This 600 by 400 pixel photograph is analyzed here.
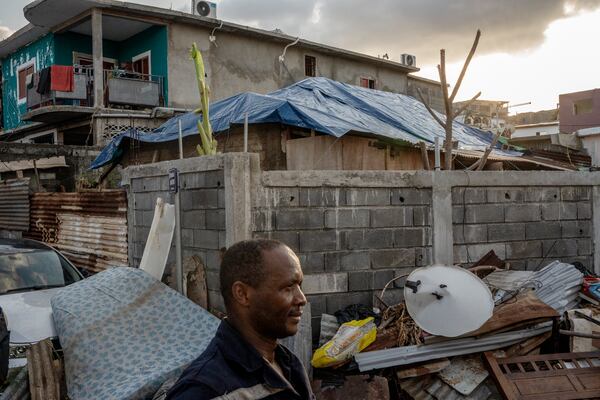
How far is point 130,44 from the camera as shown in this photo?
1809cm

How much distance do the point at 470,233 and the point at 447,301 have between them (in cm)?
154

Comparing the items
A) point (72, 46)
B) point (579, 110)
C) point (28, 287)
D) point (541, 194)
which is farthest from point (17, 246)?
point (579, 110)

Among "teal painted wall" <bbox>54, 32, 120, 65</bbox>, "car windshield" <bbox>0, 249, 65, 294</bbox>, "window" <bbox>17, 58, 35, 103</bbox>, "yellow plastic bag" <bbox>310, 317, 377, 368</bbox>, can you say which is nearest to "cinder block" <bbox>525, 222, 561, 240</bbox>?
"yellow plastic bag" <bbox>310, 317, 377, 368</bbox>

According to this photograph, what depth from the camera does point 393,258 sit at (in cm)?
582

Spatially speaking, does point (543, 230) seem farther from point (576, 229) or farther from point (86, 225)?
point (86, 225)

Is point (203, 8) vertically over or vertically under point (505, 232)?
over

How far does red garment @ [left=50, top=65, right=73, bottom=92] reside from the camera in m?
15.7

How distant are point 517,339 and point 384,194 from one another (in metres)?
1.88

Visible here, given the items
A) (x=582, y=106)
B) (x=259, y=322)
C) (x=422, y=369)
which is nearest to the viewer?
(x=259, y=322)

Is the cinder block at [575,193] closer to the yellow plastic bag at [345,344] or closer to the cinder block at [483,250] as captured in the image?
the cinder block at [483,250]

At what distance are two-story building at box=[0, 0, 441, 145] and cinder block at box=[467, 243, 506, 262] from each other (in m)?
11.4

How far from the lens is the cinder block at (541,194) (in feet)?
21.2

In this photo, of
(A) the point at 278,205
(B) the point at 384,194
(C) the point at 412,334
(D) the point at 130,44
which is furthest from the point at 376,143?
(D) the point at 130,44

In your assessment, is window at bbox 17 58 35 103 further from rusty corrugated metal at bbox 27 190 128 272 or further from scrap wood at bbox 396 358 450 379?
scrap wood at bbox 396 358 450 379
